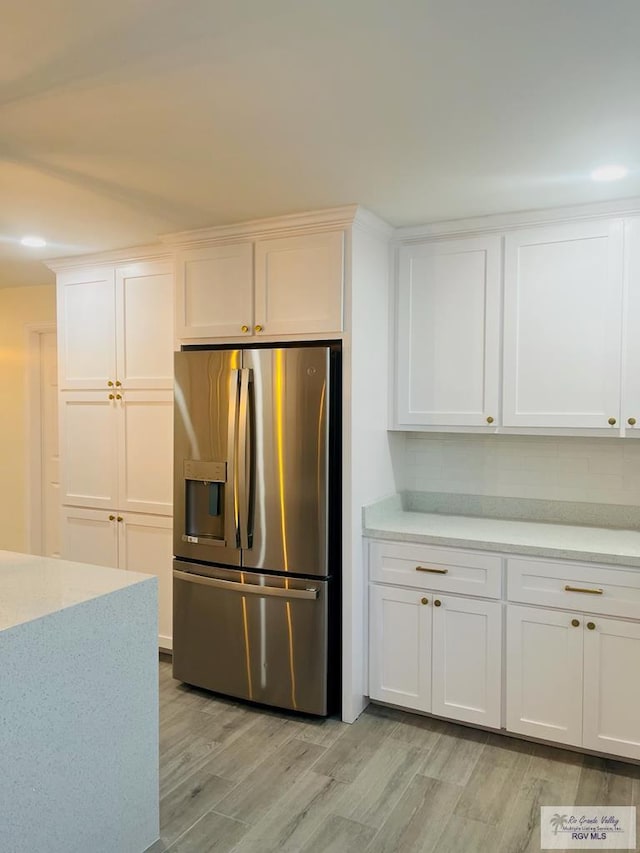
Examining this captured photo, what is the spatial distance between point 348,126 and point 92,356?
2369 millimetres

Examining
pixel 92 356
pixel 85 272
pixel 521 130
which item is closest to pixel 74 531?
pixel 92 356

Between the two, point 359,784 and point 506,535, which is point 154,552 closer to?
point 359,784

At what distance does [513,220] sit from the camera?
2.89 metres

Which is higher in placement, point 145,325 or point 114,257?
point 114,257

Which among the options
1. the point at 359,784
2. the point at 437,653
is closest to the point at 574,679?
the point at 437,653

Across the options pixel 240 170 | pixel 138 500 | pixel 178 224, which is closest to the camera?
pixel 240 170

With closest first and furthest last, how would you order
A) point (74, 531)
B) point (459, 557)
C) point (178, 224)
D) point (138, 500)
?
point (459, 557), point (178, 224), point (138, 500), point (74, 531)

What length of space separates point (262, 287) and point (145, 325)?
35.2 inches

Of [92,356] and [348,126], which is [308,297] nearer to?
[348,126]

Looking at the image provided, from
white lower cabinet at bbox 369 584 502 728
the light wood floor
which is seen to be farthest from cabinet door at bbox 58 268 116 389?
white lower cabinet at bbox 369 584 502 728

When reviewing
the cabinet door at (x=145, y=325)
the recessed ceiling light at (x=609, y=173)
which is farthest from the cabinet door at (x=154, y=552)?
the recessed ceiling light at (x=609, y=173)

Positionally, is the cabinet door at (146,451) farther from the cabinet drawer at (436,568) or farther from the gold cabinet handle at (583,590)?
the gold cabinet handle at (583,590)

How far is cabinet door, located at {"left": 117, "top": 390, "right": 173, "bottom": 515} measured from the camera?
11.6ft

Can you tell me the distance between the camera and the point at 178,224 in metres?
3.08
